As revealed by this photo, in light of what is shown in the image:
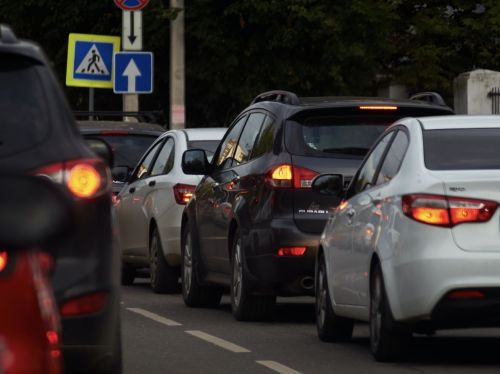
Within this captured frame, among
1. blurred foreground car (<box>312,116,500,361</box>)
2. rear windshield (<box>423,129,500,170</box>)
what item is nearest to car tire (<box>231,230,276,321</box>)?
blurred foreground car (<box>312,116,500,361</box>)

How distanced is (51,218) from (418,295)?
459 centimetres

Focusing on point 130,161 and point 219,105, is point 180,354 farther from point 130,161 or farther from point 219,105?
point 219,105

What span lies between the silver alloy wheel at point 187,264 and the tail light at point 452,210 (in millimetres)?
5044

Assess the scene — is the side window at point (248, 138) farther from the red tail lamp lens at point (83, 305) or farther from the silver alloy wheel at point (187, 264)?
the red tail lamp lens at point (83, 305)

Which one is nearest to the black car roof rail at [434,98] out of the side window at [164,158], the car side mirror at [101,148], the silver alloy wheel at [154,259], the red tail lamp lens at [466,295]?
the side window at [164,158]

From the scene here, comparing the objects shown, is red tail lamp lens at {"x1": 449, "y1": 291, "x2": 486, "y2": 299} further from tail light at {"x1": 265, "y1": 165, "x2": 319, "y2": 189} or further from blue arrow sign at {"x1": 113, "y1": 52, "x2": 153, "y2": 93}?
blue arrow sign at {"x1": 113, "y1": 52, "x2": 153, "y2": 93}

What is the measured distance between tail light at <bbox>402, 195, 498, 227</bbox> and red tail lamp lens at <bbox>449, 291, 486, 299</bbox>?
1.21ft

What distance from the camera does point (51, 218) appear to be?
2.88 m

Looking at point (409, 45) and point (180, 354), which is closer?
point (180, 354)

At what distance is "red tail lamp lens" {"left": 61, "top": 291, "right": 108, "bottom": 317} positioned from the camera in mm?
4770

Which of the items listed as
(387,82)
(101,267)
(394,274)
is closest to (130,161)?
(394,274)

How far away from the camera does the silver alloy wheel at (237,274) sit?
10453mm

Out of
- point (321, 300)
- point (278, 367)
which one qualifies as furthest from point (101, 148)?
point (321, 300)

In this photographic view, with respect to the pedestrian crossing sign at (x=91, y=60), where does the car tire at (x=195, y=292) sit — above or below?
below
